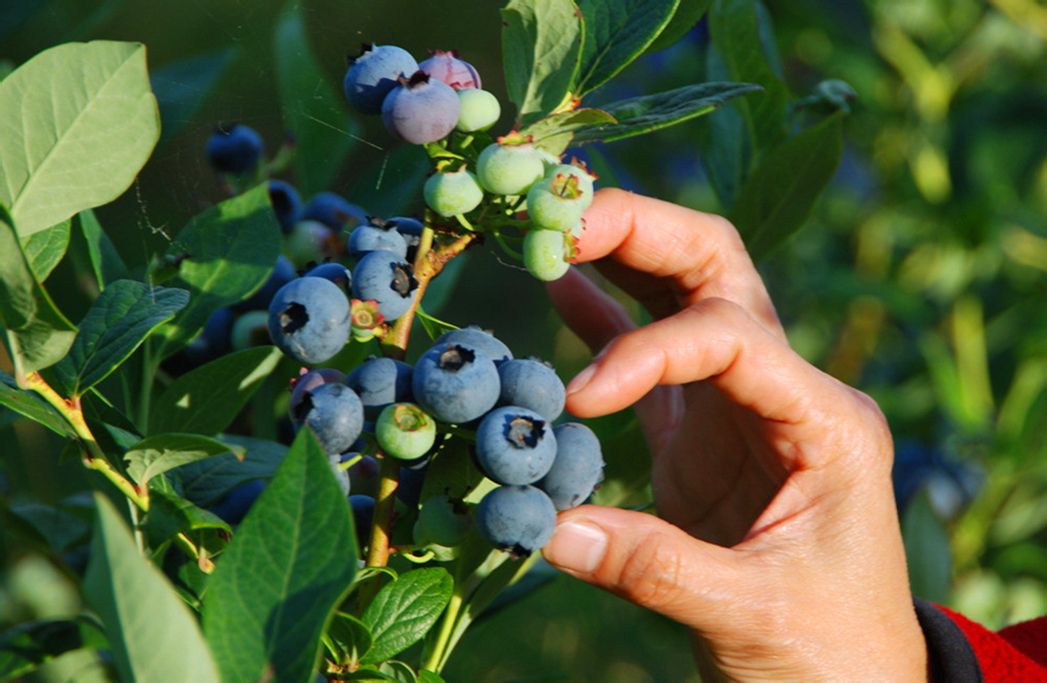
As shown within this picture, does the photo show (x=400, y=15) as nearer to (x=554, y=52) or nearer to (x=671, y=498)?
(x=554, y=52)

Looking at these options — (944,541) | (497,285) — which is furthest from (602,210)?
(497,285)

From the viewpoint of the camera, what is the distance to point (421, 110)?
0.66m

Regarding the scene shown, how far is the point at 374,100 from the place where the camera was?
713mm

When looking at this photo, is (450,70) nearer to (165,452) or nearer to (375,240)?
(375,240)

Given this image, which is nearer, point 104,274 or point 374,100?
point 374,100

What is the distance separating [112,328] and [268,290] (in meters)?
0.29

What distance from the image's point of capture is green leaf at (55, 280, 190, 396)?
0.65 metres

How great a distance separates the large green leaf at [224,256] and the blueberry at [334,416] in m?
0.23

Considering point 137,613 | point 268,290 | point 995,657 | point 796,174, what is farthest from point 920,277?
point 137,613

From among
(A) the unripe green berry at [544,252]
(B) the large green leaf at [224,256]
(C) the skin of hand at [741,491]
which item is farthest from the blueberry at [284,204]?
(A) the unripe green berry at [544,252]

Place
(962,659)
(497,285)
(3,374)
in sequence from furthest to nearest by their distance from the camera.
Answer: (497,285), (962,659), (3,374)

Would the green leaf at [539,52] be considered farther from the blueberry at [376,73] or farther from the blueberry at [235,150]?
the blueberry at [235,150]

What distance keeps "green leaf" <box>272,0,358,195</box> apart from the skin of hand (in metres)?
0.28

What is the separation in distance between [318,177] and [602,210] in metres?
0.29
